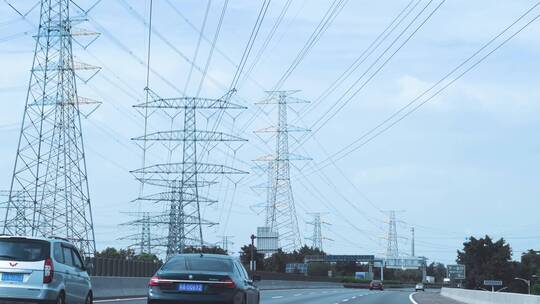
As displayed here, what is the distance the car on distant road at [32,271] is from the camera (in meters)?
15.9

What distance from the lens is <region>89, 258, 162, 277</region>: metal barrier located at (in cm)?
3416

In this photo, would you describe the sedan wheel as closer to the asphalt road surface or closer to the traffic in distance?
the traffic in distance

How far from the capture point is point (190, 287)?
16.4 m

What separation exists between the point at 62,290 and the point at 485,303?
25.0m

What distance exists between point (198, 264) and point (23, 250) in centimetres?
351

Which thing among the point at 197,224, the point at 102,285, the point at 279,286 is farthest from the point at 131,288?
the point at 279,286

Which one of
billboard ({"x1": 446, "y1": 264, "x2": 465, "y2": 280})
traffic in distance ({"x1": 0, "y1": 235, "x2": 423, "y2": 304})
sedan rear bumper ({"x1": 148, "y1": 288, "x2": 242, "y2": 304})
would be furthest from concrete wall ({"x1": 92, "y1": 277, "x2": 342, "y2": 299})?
billboard ({"x1": 446, "y1": 264, "x2": 465, "y2": 280})

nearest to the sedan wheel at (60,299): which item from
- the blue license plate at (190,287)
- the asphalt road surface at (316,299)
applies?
the blue license plate at (190,287)

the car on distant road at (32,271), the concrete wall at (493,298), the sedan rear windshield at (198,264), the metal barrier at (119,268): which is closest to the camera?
the car on distant road at (32,271)

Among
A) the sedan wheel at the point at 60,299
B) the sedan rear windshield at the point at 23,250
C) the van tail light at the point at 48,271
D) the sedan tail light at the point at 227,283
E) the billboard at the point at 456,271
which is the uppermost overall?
the billboard at the point at 456,271

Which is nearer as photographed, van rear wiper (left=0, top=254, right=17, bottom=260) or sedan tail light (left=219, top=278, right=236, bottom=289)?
van rear wiper (left=0, top=254, right=17, bottom=260)

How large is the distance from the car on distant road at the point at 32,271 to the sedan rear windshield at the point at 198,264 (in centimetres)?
216

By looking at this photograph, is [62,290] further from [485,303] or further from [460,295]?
[460,295]

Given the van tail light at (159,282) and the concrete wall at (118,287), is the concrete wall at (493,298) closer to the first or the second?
the van tail light at (159,282)
